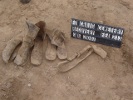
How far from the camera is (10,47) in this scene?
2.73 metres

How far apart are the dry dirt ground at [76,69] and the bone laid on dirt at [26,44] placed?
76mm

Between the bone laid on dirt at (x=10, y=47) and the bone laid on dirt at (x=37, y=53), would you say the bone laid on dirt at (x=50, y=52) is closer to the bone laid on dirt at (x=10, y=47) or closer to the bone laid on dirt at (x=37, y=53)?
the bone laid on dirt at (x=37, y=53)

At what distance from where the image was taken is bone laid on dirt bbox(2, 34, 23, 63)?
2.69m

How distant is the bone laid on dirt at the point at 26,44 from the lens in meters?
2.64

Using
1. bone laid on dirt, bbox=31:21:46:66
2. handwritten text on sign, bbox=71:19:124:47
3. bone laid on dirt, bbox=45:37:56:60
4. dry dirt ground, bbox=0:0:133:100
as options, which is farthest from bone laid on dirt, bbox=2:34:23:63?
handwritten text on sign, bbox=71:19:124:47

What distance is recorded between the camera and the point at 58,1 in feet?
10.6

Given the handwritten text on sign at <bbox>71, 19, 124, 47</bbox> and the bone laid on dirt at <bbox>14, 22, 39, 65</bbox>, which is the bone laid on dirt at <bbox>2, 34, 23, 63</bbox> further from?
the handwritten text on sign at <bbox>71, 19, 124, 47</bbox>

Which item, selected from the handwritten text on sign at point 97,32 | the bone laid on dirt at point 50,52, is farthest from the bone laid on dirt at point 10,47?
the handwritten text on sign at point 97,32

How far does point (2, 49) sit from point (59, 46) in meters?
0.63

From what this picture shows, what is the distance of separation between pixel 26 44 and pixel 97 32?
29.2 inches

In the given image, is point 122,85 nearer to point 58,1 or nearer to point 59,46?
point 59,46

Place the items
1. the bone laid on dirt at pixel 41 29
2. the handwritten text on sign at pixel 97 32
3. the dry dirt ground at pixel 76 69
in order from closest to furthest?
the dry dirt ground at pixel 76 69 < the handwritten text on sign at pixel 97 32 < the bone laid on dirt at pixel 41 29

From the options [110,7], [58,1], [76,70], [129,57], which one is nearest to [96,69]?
[76,70]

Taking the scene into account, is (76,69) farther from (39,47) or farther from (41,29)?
(41,29)
